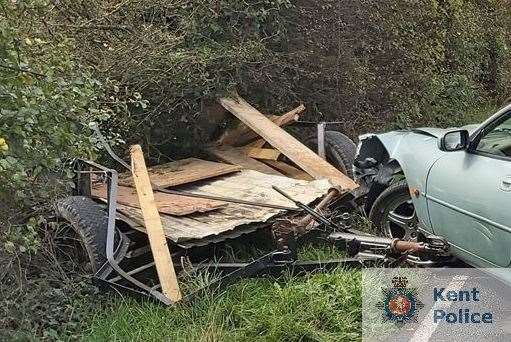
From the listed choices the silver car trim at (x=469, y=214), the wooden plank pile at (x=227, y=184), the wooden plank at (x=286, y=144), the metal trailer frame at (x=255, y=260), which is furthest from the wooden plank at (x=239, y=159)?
the silver car trim at (x=469, y=214)

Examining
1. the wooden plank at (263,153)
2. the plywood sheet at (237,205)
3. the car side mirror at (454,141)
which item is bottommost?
the plywood sheet at (237,205)

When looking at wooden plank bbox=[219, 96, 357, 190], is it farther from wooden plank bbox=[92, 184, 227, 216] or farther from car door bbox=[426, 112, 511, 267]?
car door bbox=[426, 112, 511, 267]

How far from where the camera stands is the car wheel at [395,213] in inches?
204

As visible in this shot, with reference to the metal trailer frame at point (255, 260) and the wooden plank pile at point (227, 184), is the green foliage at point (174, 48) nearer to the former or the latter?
the wooden plank pile at point (227, 184)

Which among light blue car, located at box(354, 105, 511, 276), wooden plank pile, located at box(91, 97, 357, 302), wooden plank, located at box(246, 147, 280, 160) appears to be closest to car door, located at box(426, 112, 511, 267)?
light blue car, located at box(354, 105, 511, 276)

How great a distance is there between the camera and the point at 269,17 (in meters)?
7.54

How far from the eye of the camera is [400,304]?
14.0 ft

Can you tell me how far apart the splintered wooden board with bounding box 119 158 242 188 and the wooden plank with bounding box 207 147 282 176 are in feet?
0.59

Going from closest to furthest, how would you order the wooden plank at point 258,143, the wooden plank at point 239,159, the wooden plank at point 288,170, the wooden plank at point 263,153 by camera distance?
the wooden plank at point 288,170 → the wooden plank at point 239,159 → the wooden plank at point 263,153 → the wooden plank at point 258,143

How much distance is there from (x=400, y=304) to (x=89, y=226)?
7.46ft

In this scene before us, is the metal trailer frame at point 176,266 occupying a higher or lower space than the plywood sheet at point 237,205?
lower

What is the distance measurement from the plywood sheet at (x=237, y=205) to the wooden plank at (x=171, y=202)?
49 mm

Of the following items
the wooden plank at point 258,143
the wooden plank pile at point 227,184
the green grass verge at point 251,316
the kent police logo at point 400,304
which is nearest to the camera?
the green grass verge at point 251,316

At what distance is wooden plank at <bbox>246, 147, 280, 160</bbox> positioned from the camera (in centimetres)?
682
